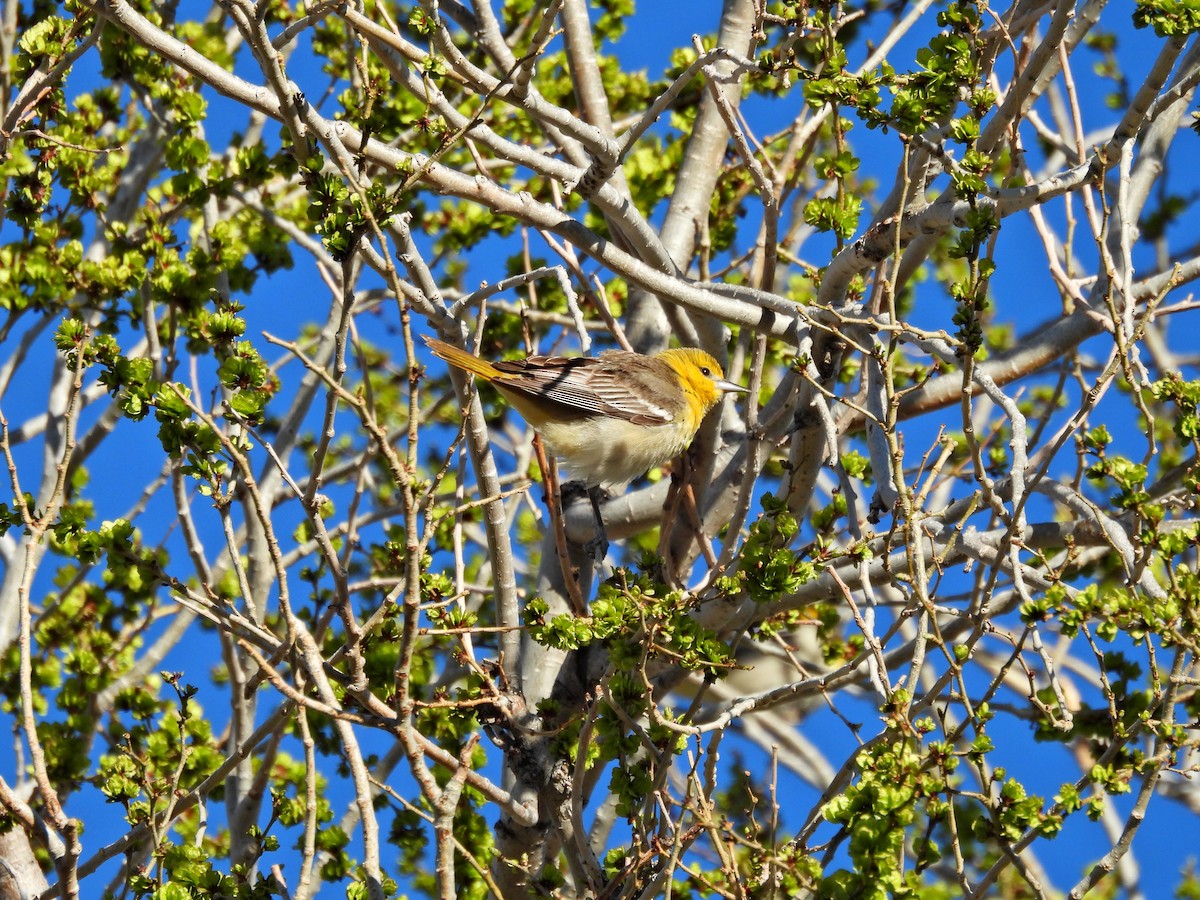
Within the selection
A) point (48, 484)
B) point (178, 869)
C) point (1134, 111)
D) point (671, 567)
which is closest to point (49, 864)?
point (48, 484)

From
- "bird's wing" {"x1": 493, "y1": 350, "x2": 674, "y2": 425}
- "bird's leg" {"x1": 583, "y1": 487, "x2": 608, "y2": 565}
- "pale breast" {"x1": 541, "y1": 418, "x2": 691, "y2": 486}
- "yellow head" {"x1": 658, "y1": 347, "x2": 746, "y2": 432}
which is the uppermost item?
"yellow head" {"x1": 658, "y1": 347, "x2": 746, "y2": 432}

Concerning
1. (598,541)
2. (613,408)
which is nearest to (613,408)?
(613,408)

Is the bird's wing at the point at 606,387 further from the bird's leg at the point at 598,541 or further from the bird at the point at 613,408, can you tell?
the bird's leg at the point at 598,541

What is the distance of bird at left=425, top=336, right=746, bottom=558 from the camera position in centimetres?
629

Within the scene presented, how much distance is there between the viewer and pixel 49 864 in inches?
250

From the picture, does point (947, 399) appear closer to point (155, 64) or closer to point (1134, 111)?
point (1134, 111)

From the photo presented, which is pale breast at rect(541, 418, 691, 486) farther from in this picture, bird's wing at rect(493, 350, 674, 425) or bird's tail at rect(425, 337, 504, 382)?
bird's tail at rect(425, 337, 504, 382)

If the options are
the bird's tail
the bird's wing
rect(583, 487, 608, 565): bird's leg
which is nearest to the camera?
the bird's tail

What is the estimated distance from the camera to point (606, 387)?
6.46 m

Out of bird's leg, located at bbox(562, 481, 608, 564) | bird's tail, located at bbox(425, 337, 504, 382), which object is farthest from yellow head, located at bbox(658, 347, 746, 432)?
bird's tail, located at bbox(425, 337, 504, 382)

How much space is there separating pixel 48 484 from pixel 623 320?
10.6 ft

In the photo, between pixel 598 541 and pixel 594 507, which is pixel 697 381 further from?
pixel 598 541

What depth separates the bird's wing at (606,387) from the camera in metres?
6.27

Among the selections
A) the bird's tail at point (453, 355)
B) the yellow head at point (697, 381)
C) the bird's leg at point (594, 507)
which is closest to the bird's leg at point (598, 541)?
the bird's leg at point (594, 507)
